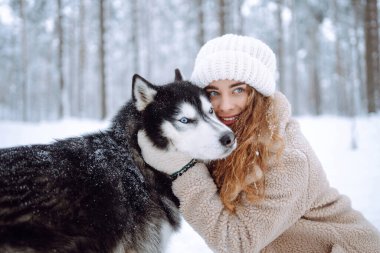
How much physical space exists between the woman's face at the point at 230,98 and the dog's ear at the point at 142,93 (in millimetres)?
546

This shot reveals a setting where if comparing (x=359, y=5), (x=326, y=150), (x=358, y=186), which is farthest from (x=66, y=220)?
(x=359, y=5)

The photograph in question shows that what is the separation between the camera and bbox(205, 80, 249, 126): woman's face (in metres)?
2.62

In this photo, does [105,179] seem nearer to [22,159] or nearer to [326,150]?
[22,159]

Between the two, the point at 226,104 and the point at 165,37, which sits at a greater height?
the point at 165,37

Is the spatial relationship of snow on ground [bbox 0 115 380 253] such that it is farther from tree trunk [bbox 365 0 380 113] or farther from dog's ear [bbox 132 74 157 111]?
tree trunk [bbox 365 0 380 113]

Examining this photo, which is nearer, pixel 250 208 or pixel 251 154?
pixel 250 208

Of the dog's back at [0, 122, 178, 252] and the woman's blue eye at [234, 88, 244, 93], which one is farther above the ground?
the woman's blue eye at [234, 88, 244, 93]

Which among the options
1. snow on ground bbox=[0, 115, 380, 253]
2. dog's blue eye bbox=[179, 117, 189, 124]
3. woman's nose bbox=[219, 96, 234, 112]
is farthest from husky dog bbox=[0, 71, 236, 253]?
snow on ground bbox=[0, 115, 380, 253]

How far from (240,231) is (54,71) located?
104 feet

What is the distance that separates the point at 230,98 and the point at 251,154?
557mm

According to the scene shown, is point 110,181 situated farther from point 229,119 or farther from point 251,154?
point 229,119

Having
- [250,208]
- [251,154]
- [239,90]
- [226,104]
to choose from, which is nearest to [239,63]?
[239,90]

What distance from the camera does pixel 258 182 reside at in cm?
222

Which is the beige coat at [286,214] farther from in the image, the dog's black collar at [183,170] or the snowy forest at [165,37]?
the snowy forest at [165,37]
